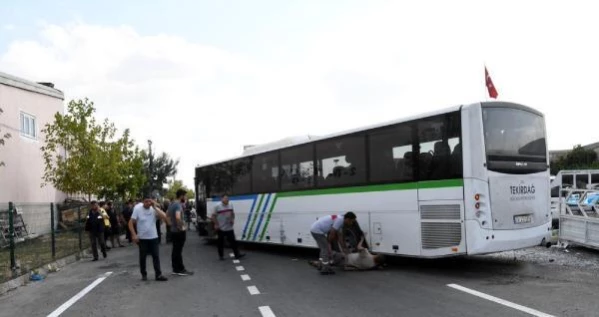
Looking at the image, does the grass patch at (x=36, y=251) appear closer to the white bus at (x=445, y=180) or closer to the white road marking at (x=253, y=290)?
the white road marking at (x=253, y=290)

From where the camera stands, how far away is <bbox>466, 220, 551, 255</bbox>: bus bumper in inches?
389

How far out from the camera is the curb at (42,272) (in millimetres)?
11298

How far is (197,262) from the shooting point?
47.9 ft

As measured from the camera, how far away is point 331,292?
9.05 meters

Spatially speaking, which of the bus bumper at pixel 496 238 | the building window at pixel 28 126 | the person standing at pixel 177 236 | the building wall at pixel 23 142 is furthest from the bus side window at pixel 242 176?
the building window at pixel 28 126

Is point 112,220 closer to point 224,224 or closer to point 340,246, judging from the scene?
point 224,224

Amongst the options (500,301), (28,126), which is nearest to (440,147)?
(500,301)

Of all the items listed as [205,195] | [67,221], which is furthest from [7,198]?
[205,195]

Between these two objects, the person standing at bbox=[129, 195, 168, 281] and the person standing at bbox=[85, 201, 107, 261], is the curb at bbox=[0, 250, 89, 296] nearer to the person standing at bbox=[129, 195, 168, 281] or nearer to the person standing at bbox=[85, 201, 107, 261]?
the person standing at bbox=[85, 201, 107, 261]

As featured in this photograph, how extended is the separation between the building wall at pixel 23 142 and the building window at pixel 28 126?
0.16m

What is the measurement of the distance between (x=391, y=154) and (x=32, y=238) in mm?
10201

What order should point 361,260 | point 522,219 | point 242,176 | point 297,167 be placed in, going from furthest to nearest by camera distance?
point 242,176
point 297,167
point 361,260
point 522,219

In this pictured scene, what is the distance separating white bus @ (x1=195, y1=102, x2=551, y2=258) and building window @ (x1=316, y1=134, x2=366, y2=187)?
0.9 inches

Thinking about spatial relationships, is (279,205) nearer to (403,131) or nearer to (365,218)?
(365,218)
